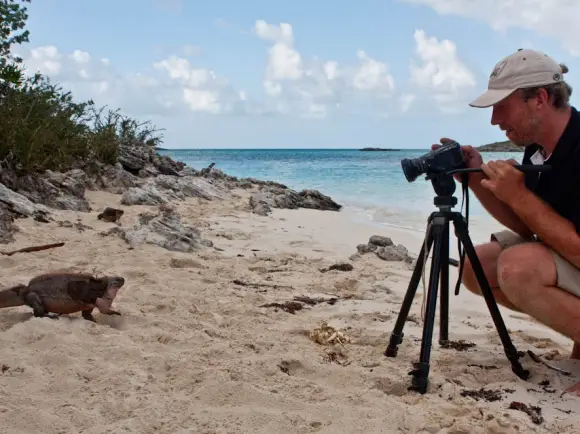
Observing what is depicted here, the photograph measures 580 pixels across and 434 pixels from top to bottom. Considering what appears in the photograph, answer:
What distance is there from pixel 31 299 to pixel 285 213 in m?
6.46

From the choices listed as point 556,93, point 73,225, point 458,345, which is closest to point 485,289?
point 458,345

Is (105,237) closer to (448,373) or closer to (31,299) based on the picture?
(31,299)

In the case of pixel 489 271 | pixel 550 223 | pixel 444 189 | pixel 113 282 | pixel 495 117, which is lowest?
pixel 113 282

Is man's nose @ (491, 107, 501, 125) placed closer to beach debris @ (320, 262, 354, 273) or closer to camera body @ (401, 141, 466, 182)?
camera body @ (401, 141, 466, 182)

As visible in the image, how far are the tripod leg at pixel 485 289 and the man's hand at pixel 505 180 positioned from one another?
0.69 feet

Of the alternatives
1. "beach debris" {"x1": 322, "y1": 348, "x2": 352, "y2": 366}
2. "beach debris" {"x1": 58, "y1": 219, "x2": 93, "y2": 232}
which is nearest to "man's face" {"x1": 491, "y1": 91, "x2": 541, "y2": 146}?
"beach debris" {"x1": 322, "y1": 348, "x2": 352, "y2": 366}

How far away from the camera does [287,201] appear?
10.3 metres

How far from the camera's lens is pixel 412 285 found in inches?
107

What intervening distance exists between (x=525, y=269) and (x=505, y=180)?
17.0 inches

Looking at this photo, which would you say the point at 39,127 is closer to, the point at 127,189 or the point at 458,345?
the point at 127,189

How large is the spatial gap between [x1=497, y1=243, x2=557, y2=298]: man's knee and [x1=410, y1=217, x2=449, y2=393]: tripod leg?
0.32 meters

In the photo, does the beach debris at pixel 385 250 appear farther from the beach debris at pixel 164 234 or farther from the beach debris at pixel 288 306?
the beach debris at pixel 288 306

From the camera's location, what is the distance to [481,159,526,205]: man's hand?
2.41 m

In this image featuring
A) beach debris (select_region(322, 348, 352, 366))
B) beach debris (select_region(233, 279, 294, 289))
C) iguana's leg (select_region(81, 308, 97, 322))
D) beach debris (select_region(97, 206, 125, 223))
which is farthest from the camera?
beach debris (select_region(97, 206, 125, 223))
